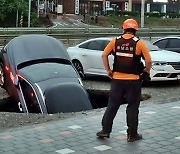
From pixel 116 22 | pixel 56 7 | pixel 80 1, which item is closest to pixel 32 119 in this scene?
pixel 116 22

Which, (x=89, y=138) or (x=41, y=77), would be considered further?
(x=41, y=77)

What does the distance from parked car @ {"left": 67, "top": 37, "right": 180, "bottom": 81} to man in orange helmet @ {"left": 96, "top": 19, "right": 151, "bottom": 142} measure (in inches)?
232

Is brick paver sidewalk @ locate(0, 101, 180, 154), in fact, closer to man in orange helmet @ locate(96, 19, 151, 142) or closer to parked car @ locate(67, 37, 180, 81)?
man in orange helmet @ locate(96, 19, 151, 142)

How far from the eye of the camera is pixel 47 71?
10.6 metres

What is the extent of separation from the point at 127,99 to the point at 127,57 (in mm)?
649

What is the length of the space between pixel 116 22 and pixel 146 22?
A: 6.13 m

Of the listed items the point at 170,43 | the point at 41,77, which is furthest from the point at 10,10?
the point at 41,77

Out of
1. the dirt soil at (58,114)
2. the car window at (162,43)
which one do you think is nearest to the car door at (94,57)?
the dirt soil at (58,114)

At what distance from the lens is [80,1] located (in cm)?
9244

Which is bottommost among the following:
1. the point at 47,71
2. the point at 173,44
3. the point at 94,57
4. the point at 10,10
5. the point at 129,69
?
the point at 94,57

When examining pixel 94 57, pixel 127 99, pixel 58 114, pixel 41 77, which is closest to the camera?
pixel 127 99

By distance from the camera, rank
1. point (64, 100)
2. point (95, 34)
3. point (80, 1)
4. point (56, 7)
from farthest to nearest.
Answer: point (80, 1), point (56, 7), point (95, 34), point (64, 100)

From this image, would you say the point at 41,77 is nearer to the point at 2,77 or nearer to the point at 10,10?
the point at 2,77

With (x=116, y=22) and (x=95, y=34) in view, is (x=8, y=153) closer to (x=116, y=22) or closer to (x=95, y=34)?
(x=95, y=34)
